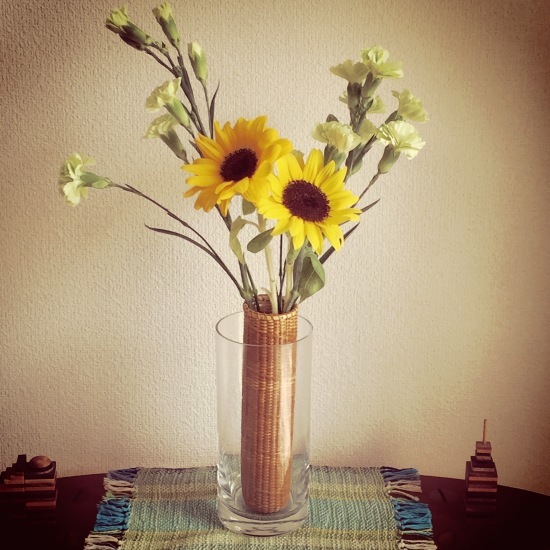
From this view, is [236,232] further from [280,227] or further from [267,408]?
[267,408]

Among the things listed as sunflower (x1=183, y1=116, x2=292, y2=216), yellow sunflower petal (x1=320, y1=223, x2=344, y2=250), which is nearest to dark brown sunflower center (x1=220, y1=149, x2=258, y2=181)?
sunflower (x1=183, y1=116, x2=292, y2=216)

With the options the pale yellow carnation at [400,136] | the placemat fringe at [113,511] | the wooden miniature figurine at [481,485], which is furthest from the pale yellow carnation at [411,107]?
the placemat fringe at [113,511]

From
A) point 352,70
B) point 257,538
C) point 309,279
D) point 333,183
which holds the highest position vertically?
point 352,70

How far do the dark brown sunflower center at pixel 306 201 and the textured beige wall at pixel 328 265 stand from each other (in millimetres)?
259

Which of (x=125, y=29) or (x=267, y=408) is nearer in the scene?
(x=125, y=29)

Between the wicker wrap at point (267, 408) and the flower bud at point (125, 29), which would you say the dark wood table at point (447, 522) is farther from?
the flower bud at point (125, 29)

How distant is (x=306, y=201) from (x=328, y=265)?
12.3 inches

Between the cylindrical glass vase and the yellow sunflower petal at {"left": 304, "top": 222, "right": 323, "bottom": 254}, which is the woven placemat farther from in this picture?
the yellow sunflower petal at {"left": 304, "top": 222, "right": 323, "bottom": 254}

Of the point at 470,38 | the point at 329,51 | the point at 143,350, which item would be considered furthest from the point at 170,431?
the point at 470,38

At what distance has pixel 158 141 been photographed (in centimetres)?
116

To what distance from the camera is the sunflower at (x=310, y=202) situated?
2.96 ft

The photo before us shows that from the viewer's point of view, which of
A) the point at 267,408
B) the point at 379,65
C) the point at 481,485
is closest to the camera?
the point at 379,65

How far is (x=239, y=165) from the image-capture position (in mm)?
929

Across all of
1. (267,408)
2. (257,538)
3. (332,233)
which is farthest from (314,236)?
(257,538)
